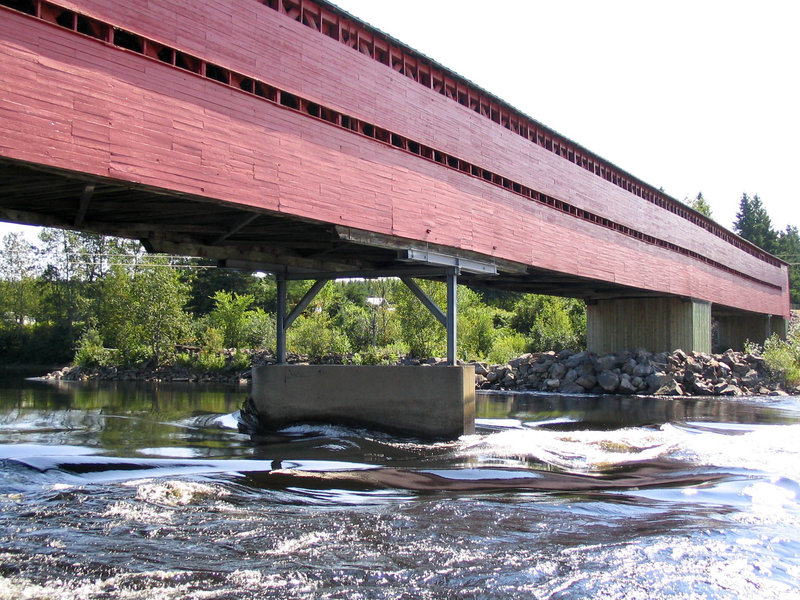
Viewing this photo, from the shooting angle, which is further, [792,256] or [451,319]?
[792,256]

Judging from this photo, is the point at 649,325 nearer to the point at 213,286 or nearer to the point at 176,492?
the point at 176,492

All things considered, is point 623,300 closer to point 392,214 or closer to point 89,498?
point 392,214

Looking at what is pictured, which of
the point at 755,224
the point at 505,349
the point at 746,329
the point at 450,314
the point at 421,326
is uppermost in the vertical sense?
the point at 755,224

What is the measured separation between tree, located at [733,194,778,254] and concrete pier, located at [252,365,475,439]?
6517cm

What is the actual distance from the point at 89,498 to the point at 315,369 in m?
7.01

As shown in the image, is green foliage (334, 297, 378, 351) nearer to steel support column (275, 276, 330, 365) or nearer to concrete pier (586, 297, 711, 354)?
concrete pier (586, 297, 711, 354)

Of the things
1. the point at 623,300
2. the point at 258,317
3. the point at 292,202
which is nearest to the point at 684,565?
the point at 292,202

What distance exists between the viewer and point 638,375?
25438mm

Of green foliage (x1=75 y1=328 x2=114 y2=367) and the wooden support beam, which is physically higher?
the wooden support beam

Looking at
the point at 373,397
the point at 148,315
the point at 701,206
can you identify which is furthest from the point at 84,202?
the point at 701,206

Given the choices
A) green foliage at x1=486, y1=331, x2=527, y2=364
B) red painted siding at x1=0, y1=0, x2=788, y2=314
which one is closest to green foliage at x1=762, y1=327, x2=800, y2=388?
green foliage at x1=486, y1=331, x2=527, y2=364

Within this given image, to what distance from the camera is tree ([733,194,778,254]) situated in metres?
69.9

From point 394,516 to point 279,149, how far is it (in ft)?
17.8

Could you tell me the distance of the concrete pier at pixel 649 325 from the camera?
1033 inches
